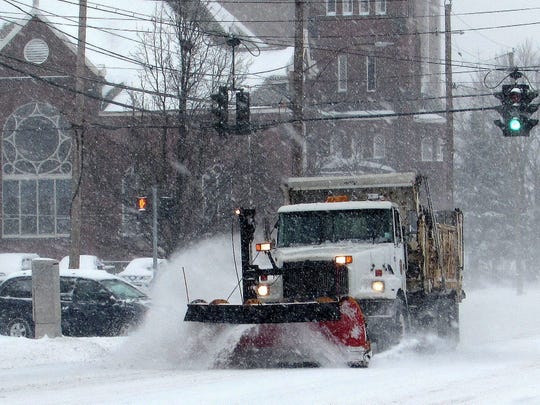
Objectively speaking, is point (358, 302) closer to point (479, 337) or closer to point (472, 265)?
point (479, 337)

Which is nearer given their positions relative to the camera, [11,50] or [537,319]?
[537,319]

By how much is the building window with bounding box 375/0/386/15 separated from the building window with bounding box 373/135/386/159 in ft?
22.2

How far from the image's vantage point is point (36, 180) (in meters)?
49.8

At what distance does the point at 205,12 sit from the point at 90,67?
14990 mm

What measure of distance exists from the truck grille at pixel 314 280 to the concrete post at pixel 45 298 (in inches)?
253

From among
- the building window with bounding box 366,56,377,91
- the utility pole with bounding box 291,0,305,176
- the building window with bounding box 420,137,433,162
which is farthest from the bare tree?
the building window with bounding box 420,137,433,162

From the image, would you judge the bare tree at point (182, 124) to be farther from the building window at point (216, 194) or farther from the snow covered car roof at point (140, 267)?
the snow covered car roof at point (140, 267)

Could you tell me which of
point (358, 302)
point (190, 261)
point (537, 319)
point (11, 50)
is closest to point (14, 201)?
point (11, 50)

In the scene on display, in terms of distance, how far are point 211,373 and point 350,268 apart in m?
2.65

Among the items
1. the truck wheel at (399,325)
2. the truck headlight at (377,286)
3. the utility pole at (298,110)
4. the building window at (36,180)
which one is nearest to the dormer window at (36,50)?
the building window at (36,180)

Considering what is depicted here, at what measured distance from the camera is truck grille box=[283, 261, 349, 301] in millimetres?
14867

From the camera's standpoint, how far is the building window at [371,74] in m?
59.4

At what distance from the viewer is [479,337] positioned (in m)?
22.0

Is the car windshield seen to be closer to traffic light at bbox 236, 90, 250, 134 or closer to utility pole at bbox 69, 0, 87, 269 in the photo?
utility pole at bbox 69, 0, 87, 269
